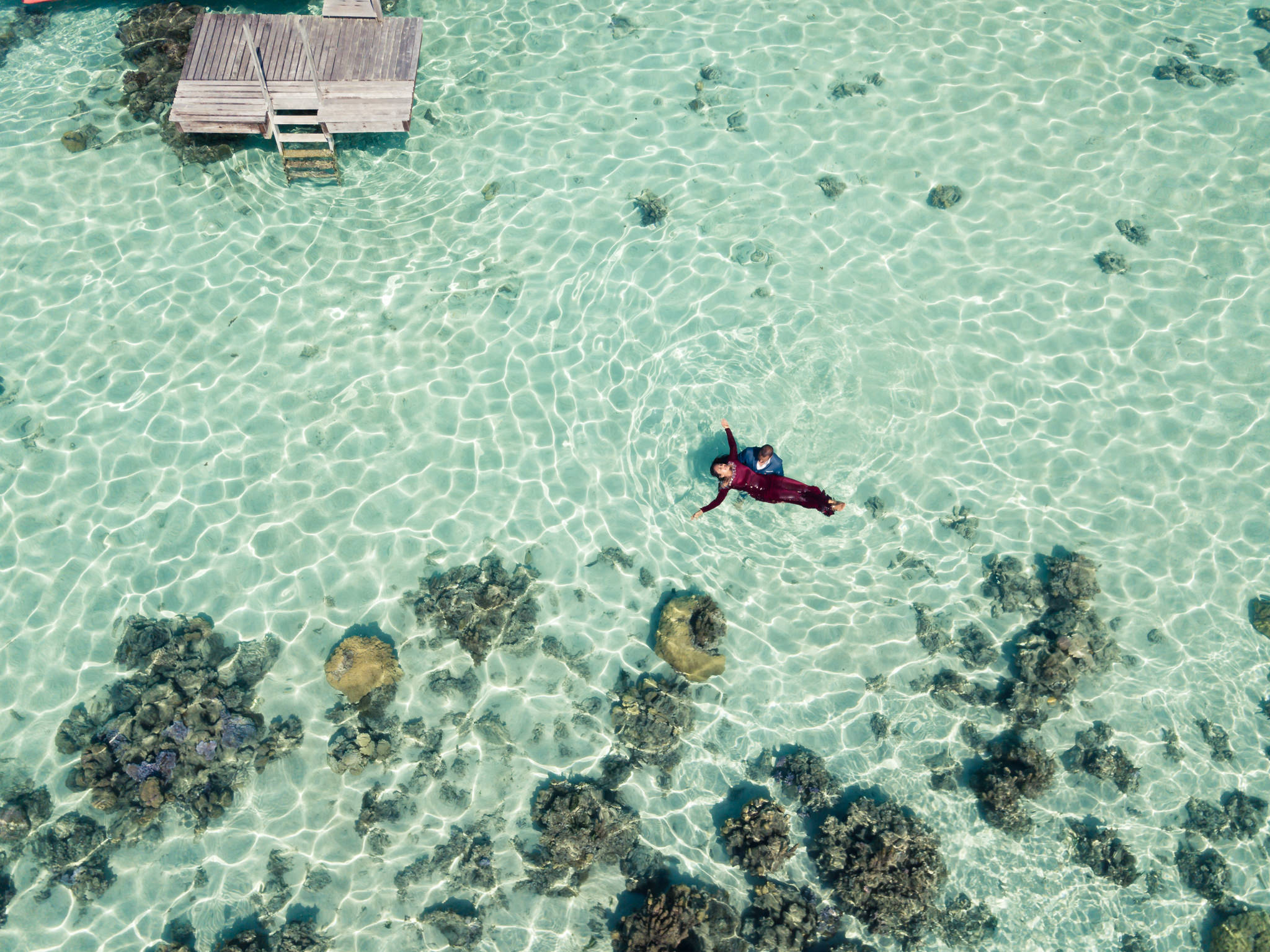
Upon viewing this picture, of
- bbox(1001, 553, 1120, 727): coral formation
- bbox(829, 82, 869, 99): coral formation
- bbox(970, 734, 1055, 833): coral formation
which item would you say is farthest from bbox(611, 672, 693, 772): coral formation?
bbox(829, 82, 869, 99): coral formation

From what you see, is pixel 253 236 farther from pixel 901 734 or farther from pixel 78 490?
pixel 901 734

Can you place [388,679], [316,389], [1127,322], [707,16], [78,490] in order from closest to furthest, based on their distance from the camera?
[388,679]
[78,490]
[316,389]
[1127,322]
[707,16]

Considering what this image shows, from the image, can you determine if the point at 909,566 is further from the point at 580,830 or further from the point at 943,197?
the point at 943,197

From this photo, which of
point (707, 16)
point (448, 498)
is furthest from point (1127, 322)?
point (448, 498)

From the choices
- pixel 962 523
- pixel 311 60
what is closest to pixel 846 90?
pixel 962 523

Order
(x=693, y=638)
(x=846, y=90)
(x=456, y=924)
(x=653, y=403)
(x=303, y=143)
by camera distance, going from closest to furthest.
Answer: (x=456, y=924)
(x=693, y=638)
(x=653, y=403)
(x=303, y=143)
(x=846, y=90)
